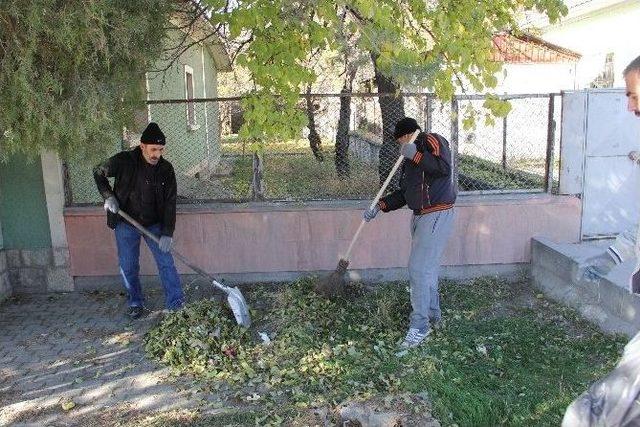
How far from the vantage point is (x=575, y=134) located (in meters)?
5.57

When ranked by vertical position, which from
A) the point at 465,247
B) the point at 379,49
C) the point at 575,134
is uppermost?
the point at 379,49

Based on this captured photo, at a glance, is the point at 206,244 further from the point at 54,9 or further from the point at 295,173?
the point at 54,9

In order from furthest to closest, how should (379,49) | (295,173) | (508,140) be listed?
(508,140) → (295,173) → (379,49)

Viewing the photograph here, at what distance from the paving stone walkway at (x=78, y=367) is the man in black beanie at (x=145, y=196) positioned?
1.99 ft

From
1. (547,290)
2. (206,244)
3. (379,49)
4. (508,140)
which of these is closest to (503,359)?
(547,290)

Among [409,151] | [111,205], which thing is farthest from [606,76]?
[111,205]

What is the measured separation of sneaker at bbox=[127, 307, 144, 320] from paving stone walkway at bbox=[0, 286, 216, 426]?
6 cm

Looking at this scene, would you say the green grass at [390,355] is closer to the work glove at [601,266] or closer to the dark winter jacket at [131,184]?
the dark winter jacket at [131,184]

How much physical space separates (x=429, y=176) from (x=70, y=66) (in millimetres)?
2582

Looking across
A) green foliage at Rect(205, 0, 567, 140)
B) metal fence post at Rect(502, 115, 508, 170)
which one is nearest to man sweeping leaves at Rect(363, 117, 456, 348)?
green foliage at Rect(205, 0, 567, 140)

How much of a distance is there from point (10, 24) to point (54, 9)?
0.29m

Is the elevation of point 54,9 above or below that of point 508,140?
above

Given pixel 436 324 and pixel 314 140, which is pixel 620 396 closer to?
pixel 436 324

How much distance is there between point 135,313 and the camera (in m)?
5.12
